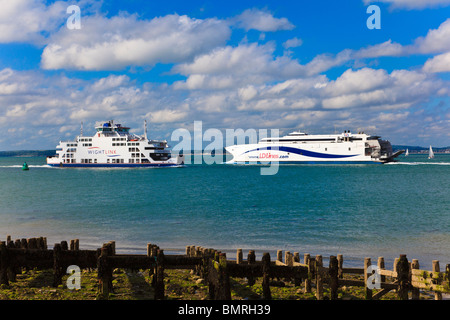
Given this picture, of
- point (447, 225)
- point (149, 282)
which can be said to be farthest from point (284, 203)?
point (149, 282)

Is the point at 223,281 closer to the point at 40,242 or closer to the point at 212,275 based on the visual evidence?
the point at 212,275

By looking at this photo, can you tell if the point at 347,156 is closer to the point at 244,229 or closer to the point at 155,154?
the point at 155,154

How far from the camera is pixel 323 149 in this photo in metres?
105

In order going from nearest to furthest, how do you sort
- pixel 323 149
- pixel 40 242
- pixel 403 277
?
1. pixel 403 277
2. pixel 40 242
3. pixel 323 149

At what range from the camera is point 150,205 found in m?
38.5

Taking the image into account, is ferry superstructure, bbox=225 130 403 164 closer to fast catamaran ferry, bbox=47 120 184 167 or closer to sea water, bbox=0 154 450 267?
fast catamaran ferry, bbox=47 120 184 167

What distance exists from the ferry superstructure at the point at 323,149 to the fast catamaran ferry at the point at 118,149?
28.7 meters

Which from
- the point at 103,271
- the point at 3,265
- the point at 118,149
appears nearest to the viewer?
the point at 103,271

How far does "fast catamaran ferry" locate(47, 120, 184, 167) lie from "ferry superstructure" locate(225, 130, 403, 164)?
28.7 meters

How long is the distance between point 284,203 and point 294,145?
6953 cm

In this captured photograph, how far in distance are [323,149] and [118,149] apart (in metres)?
54.4

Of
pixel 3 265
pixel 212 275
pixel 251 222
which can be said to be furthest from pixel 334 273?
pixel 251 222

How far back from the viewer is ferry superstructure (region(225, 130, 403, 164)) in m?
103

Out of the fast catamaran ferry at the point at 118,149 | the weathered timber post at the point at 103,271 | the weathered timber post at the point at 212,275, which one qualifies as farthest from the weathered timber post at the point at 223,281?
the fast catamaran ferry at the point at 118,149
